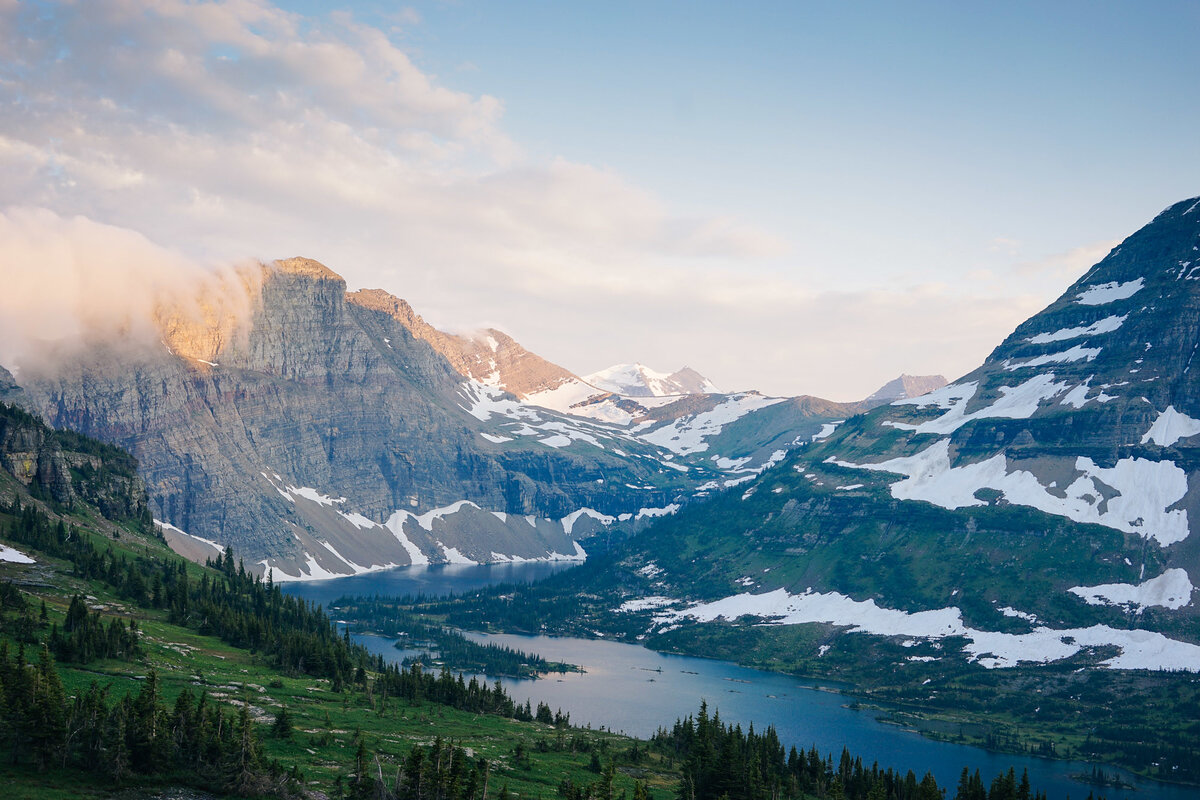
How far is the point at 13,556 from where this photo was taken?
138m

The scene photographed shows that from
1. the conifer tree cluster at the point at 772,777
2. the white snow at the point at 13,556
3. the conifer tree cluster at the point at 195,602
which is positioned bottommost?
the conifer tree cluster at the point at 772,777

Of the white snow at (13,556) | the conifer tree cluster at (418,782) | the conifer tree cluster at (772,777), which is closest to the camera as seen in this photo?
the conifer tree cluster at (418,782)

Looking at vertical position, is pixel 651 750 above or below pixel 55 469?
below

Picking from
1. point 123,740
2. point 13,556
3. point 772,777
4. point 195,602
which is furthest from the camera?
point 195,602

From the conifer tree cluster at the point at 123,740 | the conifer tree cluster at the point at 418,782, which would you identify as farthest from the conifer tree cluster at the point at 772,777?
the conifer tree cluster at the point at 123,740

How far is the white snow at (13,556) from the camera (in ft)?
445

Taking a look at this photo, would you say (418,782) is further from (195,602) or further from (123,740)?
(195,602)

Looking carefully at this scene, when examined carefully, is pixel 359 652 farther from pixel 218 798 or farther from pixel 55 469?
pixel 218 798

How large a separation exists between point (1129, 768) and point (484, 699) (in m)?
123

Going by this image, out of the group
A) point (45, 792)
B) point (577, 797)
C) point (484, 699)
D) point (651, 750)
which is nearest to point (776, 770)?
point (651, 750)

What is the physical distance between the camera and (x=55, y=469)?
652ft

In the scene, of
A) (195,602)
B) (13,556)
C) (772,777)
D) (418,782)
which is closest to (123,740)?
(418,782)

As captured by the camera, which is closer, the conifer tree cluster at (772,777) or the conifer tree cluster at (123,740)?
the conifer tree cluster at (123,740)

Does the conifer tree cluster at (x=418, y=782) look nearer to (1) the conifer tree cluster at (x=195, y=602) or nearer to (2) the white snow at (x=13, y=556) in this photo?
(1) the conifer tree cluster at (x=195, y=602)
